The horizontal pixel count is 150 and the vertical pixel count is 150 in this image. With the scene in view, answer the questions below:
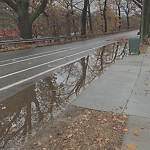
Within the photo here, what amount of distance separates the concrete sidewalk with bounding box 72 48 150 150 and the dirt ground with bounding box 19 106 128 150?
0.80ft

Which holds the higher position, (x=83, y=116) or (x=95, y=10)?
(x=95, y=10)

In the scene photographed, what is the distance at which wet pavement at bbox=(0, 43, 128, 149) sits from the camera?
5012 mm

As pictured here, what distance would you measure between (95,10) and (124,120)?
198 ft

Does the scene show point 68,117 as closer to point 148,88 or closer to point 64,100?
point 64,100

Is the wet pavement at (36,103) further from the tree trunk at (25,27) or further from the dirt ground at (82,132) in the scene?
the tree trunk at (25,27)

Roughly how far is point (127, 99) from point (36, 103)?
Result: 249 centimetres

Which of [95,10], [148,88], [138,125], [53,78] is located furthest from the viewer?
[95,10]

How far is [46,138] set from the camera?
467cm

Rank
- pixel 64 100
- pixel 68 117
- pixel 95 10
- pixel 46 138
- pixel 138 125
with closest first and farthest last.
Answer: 1. pixel 46 138
2. pixel 138 125
3. pixel 68 117
4. pixel 64 100
5. pixel 95 10

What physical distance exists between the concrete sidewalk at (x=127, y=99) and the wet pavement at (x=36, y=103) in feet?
1.72

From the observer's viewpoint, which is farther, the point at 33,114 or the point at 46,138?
the point at 33,114

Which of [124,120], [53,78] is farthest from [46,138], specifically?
[53,78]

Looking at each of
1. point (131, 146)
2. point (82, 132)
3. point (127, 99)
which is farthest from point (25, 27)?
point (131, 146)

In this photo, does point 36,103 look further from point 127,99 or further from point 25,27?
point 25,27
